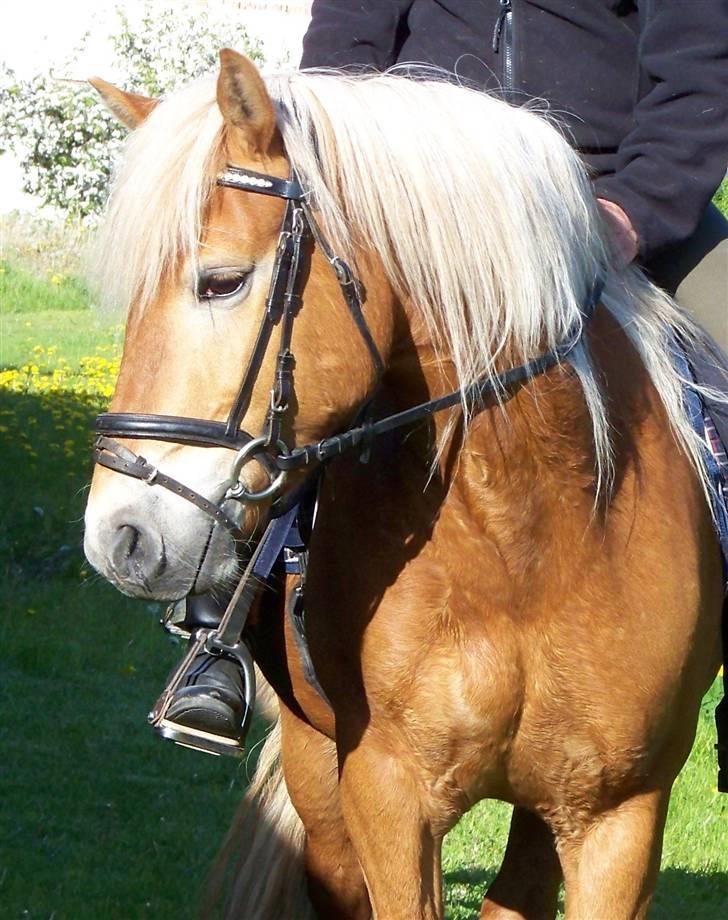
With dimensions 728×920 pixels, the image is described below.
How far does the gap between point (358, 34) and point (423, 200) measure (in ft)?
3.71

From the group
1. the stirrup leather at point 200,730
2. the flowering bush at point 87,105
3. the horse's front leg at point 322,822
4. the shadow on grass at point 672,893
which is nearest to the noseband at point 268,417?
the stirrup leather at point 200,730

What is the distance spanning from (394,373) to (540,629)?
56 centimetres

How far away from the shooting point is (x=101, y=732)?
593 centimetres

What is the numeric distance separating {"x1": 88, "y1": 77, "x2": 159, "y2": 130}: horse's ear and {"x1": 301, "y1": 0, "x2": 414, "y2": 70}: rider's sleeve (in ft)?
2.77

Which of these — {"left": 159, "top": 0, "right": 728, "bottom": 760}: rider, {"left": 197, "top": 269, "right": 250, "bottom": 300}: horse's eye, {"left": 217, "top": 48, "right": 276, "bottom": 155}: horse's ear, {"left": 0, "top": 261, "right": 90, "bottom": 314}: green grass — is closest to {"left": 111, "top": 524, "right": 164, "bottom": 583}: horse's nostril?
{"left": 197, "top": 269, "right": 250, "bottom": 300}: horse's eye

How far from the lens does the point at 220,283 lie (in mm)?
2379

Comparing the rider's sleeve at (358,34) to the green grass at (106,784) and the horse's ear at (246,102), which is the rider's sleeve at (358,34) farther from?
the horse's ear at (246,102)

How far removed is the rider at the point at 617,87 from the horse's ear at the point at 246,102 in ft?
2.46

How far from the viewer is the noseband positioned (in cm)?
234

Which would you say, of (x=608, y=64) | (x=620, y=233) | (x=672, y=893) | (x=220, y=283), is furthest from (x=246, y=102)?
(x=672, y=893)

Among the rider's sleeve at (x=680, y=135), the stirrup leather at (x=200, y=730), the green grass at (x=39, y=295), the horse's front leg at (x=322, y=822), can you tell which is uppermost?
the rider's sleeve at (x=680, y=135)

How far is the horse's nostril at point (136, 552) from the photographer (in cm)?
234

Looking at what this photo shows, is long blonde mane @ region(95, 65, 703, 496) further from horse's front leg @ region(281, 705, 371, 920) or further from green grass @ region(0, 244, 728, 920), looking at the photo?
horse's front leg @ region(281, 705, 371, 920)

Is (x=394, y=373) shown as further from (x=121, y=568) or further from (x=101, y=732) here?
(x=101, y=732)
